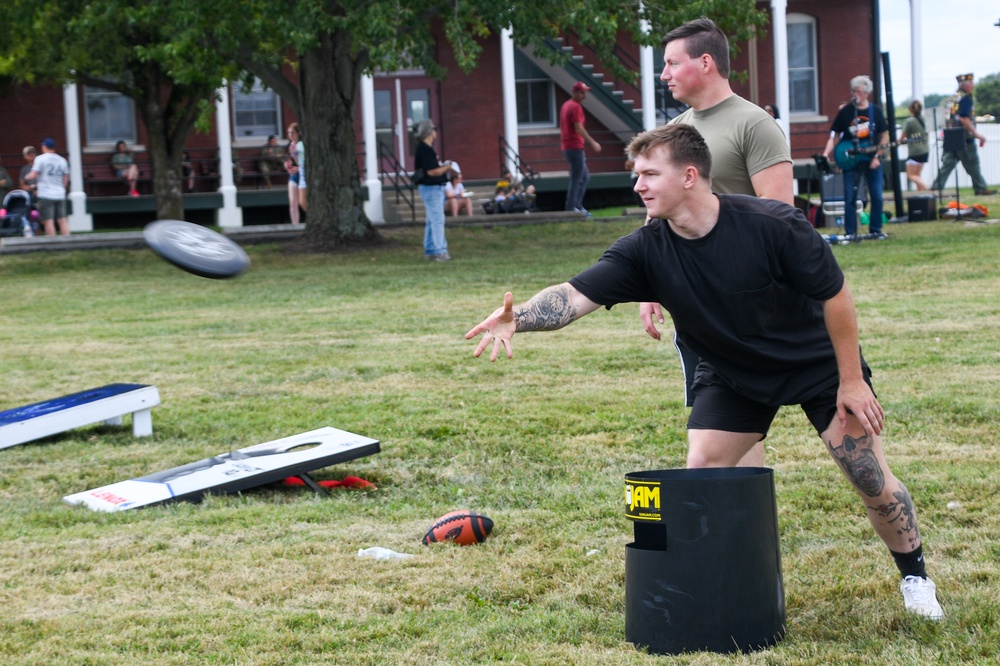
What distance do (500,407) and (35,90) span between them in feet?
84.4

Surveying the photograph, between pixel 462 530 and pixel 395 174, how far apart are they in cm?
2434

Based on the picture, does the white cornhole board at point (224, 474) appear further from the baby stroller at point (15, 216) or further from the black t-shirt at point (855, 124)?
the baby stroller at point (15, 216)

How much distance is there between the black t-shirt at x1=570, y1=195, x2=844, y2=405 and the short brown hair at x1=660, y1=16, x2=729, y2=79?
3.44 ft

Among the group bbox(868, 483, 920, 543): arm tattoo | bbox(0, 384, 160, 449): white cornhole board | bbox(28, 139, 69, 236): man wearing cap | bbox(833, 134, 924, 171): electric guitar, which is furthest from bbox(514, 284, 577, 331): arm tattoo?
bbox(28, 139, 69, 236): man wearing cap

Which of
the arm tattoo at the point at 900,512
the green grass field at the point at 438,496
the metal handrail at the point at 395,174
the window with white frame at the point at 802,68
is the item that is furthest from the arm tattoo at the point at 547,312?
the window with white frame at the point at 802,68

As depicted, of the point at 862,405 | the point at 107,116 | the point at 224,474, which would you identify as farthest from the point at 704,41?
the point at 107,116

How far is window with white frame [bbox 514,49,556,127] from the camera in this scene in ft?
103

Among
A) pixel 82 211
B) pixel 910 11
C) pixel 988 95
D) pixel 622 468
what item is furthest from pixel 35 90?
pixel 988 95

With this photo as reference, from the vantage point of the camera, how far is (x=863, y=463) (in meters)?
4.11

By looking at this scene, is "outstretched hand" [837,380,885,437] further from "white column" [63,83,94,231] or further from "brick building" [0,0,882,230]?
"white column" [63,83,94,231]

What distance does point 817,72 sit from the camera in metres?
33.2

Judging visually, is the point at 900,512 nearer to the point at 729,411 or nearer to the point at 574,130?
the point at 729,411

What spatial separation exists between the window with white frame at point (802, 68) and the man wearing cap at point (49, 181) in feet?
64.6

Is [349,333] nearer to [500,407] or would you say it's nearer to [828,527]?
[500,407]
